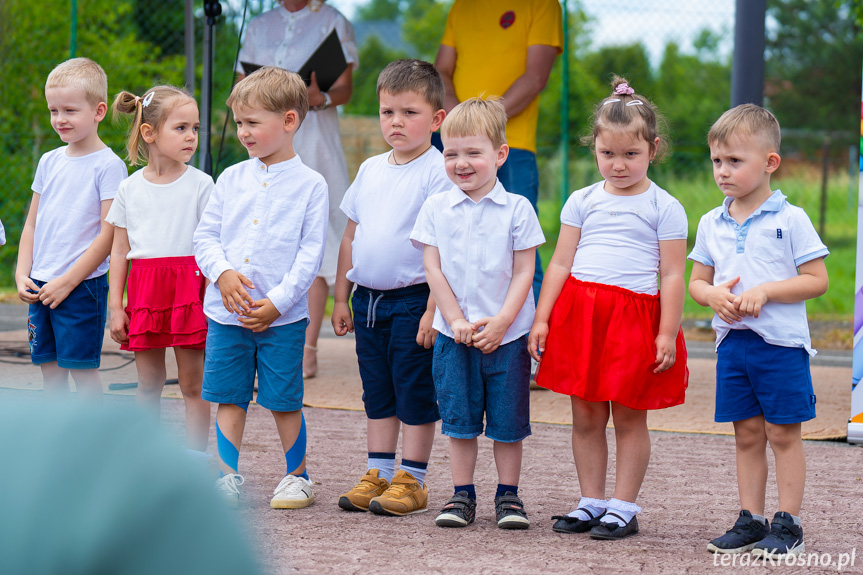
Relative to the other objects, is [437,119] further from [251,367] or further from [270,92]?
[251,367]

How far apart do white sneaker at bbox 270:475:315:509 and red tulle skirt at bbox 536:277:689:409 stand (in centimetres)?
85

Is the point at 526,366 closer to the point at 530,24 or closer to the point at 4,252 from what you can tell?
the point at 530,24

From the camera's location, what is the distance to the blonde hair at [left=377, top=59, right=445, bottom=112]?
123 inches

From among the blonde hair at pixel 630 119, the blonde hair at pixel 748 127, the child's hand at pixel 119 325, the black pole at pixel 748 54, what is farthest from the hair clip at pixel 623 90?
the black pole at pixel 748 54

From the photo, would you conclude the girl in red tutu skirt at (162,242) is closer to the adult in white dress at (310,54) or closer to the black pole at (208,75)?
the adult in white dress at (310,54)

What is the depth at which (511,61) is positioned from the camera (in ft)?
15.7

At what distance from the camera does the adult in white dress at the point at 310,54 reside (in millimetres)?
4895

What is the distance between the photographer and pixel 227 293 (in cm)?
300

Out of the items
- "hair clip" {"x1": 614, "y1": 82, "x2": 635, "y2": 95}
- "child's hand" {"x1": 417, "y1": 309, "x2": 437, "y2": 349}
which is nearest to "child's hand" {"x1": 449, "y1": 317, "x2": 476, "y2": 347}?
"child's hand" {"x1": 417, "y1": 309, "x2": 437, "y2": 349}

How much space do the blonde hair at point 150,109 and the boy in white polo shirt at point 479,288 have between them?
102cm

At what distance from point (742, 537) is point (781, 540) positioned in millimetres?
102

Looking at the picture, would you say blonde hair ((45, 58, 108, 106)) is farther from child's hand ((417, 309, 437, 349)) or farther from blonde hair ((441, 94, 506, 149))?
child's hand ((417, 309, 437, 349))

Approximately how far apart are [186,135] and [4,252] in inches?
288

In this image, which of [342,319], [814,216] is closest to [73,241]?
[342,319]
